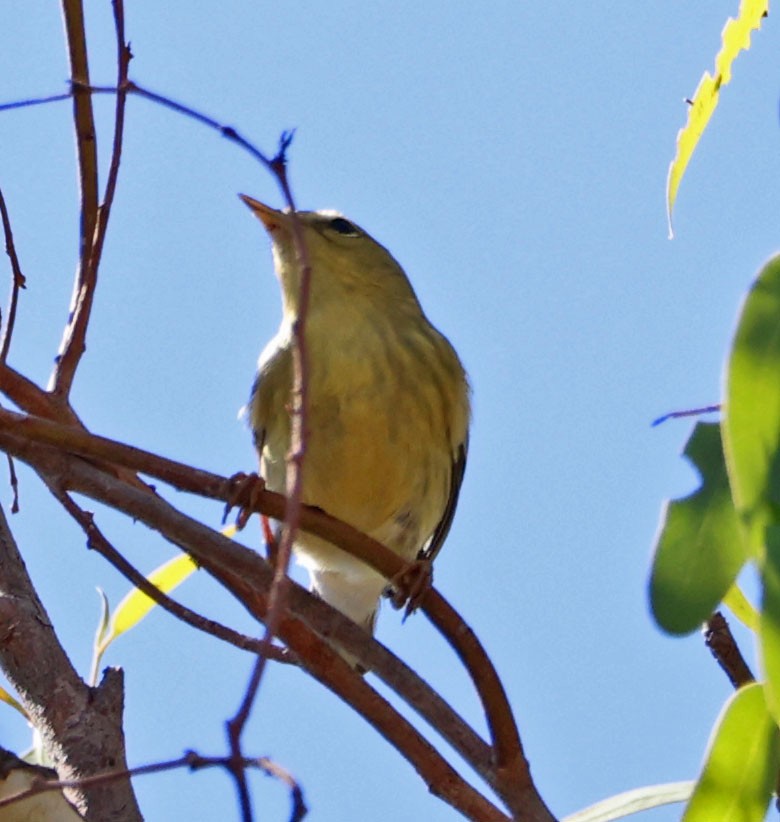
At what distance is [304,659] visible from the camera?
8.04 feet

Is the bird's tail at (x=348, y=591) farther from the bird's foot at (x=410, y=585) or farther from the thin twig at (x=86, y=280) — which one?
the thin twig at (x=86, y=280)

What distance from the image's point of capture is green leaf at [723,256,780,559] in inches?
62.1

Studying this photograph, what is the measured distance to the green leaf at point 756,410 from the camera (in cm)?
158

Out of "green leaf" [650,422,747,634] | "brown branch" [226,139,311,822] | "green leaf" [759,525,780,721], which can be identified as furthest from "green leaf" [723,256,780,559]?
"brown branch" [226,139,311,822]

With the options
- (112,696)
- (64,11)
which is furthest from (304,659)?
(64,11)

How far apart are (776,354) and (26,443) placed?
1.01 m

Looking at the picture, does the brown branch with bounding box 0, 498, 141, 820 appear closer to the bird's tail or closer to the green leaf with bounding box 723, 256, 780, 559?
the green leaf with bounding box 723, 256, 780, 559

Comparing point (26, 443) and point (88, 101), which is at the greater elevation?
point (88, 101)

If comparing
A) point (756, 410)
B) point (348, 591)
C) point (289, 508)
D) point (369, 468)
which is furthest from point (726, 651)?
point (348, 591)

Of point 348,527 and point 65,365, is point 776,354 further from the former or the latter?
point 65,365

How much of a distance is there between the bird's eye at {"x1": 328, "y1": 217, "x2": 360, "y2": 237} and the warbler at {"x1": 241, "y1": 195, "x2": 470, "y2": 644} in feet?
0.19

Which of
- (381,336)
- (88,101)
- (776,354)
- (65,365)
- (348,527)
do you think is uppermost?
(381,336)

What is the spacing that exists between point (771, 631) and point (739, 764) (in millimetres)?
336

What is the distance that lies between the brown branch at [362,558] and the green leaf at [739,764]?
0.44 m
